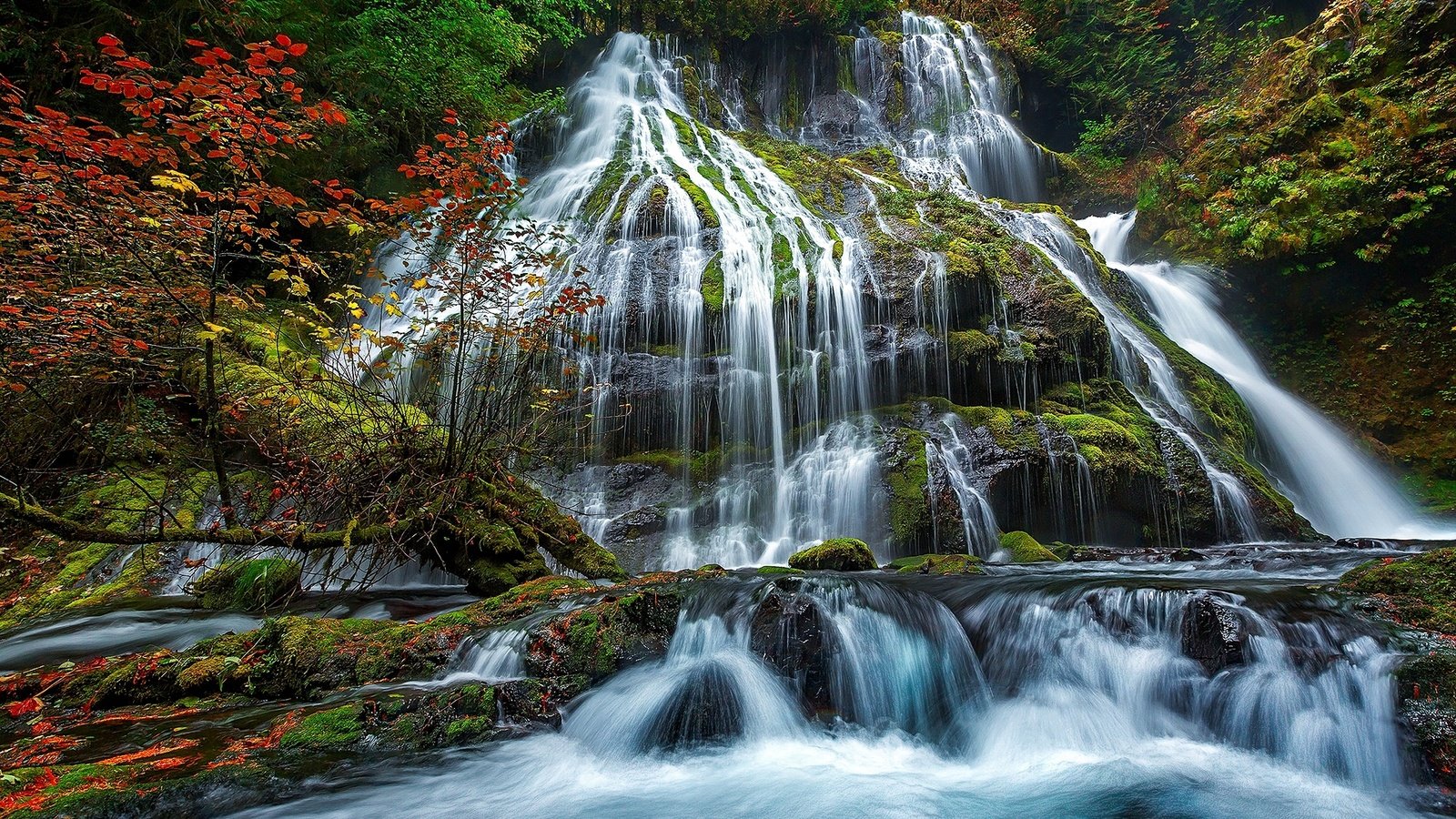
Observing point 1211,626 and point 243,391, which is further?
point 243,391

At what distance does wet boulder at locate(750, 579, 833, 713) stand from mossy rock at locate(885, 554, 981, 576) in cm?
237

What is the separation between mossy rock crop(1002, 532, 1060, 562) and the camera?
22.2 feet

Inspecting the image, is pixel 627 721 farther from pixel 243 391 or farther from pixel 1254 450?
pixel 1254 450

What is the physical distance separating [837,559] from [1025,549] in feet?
7.61

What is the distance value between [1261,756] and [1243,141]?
1397 centimetres

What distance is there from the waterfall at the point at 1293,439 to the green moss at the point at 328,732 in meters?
12.3

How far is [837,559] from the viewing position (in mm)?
6512

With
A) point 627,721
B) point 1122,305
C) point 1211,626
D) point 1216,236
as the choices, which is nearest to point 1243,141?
point 1216,236

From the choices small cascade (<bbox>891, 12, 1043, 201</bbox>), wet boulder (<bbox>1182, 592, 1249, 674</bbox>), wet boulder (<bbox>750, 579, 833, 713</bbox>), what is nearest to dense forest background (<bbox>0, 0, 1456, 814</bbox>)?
wet boulder (<bbox>750, 579, 833, 713</bbox>)

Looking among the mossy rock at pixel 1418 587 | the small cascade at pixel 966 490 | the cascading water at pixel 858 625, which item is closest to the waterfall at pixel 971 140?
the cascading water at pixel 858 625

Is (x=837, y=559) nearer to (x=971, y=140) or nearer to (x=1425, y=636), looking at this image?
(x=1425, y=636)

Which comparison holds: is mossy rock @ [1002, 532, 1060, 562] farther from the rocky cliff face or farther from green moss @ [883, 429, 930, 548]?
green moss @ [883, 429, 930, 548]

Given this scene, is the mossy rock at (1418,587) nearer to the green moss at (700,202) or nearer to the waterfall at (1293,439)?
the waterfall at (1293,439)

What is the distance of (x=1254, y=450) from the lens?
33.0 feet
